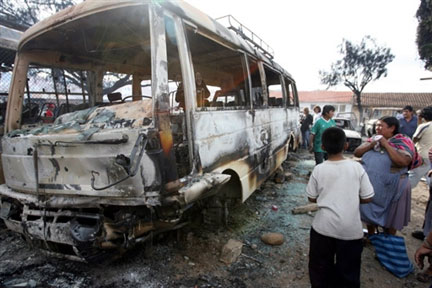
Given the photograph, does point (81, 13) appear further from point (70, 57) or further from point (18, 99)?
Answer: point (18, 99)

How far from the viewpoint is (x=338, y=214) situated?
1.88 m

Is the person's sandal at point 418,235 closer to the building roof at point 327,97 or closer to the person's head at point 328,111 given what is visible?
the person's head at point 328,111

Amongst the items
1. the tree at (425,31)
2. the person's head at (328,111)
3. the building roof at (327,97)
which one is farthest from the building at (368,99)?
the person's head at (328,111)

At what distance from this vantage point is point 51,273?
2.51m

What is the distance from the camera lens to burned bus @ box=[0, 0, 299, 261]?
188 centimetres

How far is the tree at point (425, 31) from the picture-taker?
37.5ft

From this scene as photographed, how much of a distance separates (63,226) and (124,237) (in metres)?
0.54

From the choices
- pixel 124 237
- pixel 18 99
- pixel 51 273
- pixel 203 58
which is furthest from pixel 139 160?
pixel 203 58

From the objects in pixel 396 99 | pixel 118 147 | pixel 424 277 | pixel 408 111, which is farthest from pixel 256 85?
pixel 396 99

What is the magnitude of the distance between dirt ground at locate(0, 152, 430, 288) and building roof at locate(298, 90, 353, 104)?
3560cm

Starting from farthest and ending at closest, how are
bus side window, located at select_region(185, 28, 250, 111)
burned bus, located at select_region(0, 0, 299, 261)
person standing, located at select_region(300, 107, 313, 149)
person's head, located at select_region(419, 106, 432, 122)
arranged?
person standing, located at select_region(300, 107, 313, 149) < person's head, located at select_region(419, 106, 432, 122) < bus side window, located at select_region(185, 28, 250, 111) < burned bus, located at select_region(0, 0, 299, 261)

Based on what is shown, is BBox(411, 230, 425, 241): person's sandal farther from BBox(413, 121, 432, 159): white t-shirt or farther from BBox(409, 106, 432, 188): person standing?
BBox(413, 121, 432, 159): white t-shirt

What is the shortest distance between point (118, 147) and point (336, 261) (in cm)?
199

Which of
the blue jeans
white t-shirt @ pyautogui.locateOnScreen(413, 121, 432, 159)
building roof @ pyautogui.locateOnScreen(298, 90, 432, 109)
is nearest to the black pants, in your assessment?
white t-shirt @ pyautogui.locateOnScreen(413, 121, 432, 159)
